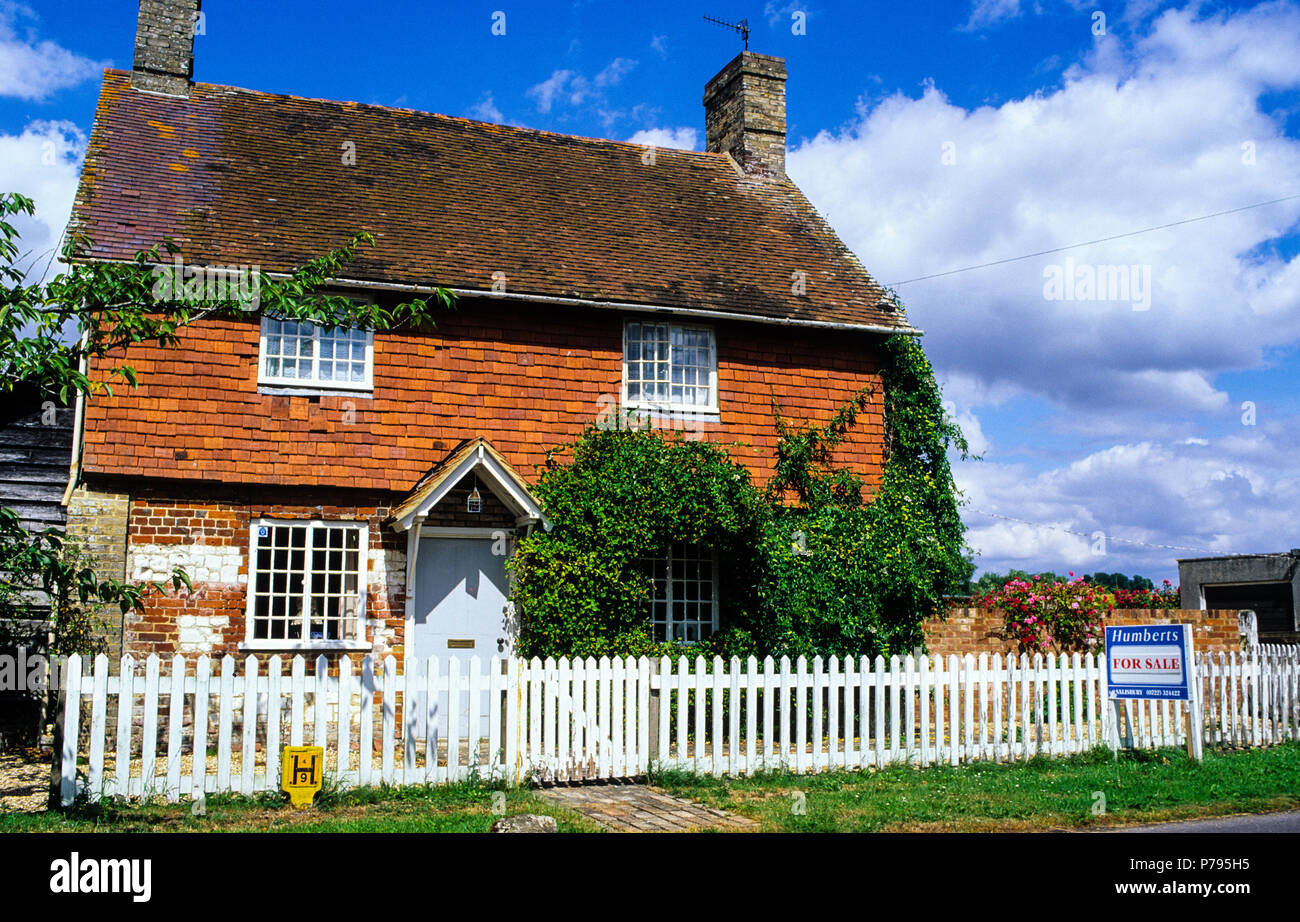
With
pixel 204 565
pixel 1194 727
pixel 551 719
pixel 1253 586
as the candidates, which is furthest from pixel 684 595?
pixel 1253 586

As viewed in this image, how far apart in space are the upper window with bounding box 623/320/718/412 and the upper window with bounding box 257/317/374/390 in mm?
3587

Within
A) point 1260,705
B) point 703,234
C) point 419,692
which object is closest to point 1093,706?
point 1260,705

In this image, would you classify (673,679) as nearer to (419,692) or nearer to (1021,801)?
(419,692)

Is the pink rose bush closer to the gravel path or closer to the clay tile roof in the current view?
the clay tile roof

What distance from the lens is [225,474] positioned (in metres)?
12.7

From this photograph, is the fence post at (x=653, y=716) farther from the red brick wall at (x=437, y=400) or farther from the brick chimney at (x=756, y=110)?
the brick chimney at (x=756, y=110)

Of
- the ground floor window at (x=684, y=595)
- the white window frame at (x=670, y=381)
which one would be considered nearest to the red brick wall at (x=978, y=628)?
the ground floor window at (x=684, y=595)

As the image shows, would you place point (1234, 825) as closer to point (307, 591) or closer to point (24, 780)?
point (307, 591)

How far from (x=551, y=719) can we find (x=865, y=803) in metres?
3.04

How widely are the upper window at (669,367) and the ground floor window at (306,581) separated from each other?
14.1 feet

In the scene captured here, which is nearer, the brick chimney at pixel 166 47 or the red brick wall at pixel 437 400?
the red brick wall at pixel 437 400

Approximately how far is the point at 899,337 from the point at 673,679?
7.82 meters

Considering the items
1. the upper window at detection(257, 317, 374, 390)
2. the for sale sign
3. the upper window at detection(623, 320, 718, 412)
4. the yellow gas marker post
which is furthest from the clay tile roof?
the yellow gas marker post

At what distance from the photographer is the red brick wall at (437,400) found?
12578 millimetres
